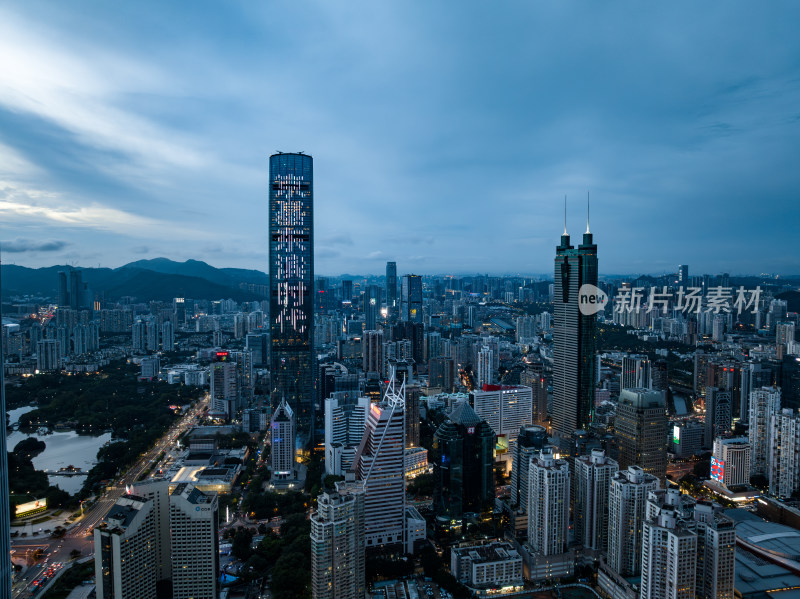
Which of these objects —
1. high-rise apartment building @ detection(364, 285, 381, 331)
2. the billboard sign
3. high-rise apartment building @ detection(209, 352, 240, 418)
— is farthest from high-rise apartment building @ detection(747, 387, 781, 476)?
high-rise apartment building @ detection(364, 285, 381, 331)

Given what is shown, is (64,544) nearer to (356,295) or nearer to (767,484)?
(767,484)

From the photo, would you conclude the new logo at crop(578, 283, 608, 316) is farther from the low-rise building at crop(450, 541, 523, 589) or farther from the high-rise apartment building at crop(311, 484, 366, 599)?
the high-rise apartment building at crop(311, 484, 366, 599)

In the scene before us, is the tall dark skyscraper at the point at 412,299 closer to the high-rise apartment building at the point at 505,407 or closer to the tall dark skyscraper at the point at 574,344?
the high-rise apartment building at the point at 505,407

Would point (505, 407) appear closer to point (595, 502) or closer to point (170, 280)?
point (595, 502)

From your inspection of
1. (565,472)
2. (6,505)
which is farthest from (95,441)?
(565,472)

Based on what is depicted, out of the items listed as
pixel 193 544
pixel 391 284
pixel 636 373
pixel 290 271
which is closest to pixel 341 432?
pixel 290 271
